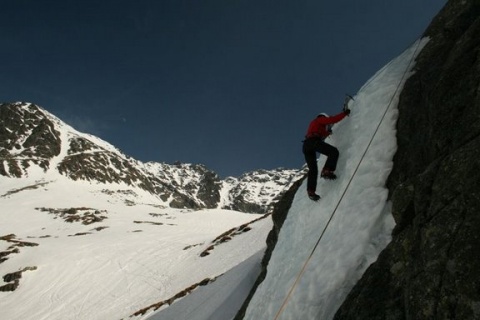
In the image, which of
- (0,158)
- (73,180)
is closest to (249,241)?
(73,180)

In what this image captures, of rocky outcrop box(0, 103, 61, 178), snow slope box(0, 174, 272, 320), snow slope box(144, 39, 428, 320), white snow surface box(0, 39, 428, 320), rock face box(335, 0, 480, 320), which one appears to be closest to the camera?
rock face box(335, 0, 480, 320)

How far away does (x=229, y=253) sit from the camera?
130ft

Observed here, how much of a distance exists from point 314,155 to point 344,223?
3.41 m

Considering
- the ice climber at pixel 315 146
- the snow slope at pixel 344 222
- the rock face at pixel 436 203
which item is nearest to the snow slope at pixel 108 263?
the snow slope at pixel 344 222

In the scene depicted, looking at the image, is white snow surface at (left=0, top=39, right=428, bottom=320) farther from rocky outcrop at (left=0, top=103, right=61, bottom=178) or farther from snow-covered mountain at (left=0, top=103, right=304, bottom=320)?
rocky outcrop at (left=0, top=103, right=61, bottom=178)

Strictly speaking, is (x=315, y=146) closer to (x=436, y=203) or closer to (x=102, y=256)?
(x=436, y=203)

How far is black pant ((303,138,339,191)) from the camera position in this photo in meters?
11.0

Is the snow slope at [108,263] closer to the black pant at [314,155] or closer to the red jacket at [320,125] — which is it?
the black pant at [314,155]

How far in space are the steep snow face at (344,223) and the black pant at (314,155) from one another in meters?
0.32

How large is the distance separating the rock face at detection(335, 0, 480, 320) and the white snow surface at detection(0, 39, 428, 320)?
65 centimetres

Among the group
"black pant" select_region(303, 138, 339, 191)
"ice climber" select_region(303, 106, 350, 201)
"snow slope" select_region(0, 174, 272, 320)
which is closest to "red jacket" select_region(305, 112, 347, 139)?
"ice climber" select_region(303, 106, 350, 201)

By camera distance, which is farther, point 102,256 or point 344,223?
point 102,256

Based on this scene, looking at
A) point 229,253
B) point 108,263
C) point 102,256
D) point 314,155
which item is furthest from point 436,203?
point 102,256

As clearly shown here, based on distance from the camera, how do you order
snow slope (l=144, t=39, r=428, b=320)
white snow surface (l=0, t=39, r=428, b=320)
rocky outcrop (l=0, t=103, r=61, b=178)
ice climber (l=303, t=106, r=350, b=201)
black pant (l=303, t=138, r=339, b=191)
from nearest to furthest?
snow slope (l=144, t=39, r=428, b=320) < white snow surface (l=0, t=39, r=428, b=320) < black pant (l=303, t=138, r=339, b=191) < ice climber (l=303, t=106, r=350, b=201) < rocky outcrop (l=0, t=103, r=61, b=178)
